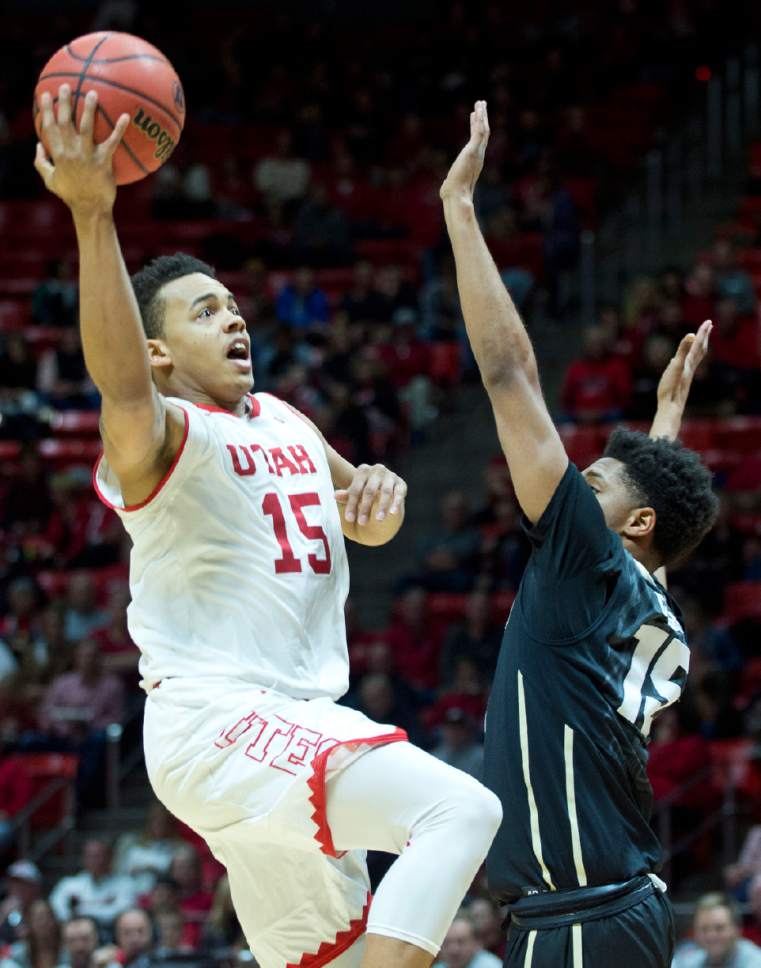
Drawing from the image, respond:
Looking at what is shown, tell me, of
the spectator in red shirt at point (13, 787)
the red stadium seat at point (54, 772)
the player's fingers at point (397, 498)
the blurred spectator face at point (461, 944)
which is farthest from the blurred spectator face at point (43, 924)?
the player's fingers at point (397, 498)

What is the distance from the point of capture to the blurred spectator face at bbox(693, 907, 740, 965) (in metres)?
8.44

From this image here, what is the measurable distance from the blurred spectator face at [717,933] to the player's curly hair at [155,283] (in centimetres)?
492

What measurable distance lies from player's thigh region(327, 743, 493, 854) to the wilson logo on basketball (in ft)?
5.28

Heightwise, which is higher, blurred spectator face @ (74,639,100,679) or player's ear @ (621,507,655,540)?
player's ear @ (621,507,655,540)

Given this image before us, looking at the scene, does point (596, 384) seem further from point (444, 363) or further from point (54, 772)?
point (54, 772)

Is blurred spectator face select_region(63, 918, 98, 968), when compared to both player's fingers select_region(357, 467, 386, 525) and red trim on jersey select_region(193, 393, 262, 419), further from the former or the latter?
player's fingers select_region(357, 467, 386, 525)

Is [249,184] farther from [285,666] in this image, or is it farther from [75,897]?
[285,666]

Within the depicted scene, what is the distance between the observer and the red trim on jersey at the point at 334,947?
448 cm

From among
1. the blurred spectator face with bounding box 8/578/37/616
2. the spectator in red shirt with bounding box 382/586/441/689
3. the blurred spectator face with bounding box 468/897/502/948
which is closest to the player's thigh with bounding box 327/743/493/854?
the blurred spectator face with bounding box 468/897/502/948

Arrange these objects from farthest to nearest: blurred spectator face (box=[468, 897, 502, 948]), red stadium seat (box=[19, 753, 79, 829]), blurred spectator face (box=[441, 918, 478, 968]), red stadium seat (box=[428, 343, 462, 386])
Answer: red stadium seat (box=[428, 343, 462, 386]) < red stadium seat (box=[19, 753, 79, 829]) < blurred spectator face (box=[468, 897, 502, 948]) < blurred spectator face (box=[441, 918, 478, 968])

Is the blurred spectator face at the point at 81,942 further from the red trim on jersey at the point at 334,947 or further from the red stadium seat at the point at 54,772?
the red trim on jersey at the point at 334,947

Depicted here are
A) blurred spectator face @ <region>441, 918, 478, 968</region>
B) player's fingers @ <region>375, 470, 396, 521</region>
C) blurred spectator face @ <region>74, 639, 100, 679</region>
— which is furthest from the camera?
blurred spectator face @ <region>74, 639, 100, 679</region>

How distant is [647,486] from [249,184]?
1516cm

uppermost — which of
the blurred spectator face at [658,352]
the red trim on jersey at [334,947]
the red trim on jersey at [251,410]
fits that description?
the blurred spectator face at [658,352]
